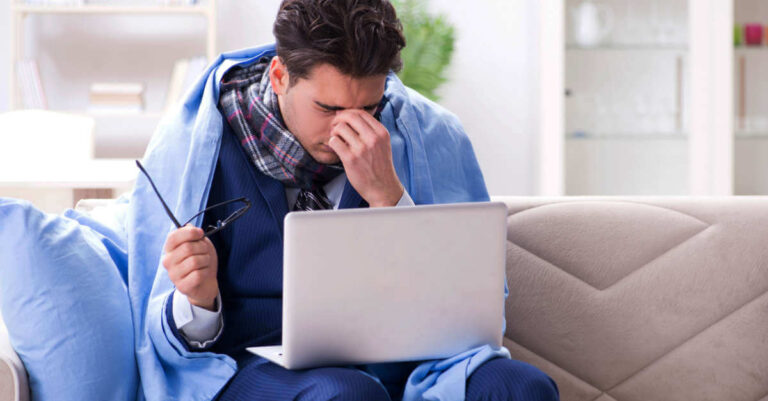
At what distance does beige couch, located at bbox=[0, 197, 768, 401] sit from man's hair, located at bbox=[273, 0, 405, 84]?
0.52m

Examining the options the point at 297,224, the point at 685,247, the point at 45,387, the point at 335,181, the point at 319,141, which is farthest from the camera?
the point at 685,247

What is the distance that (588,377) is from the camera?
1694mm

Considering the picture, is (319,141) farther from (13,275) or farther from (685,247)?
(685,247)

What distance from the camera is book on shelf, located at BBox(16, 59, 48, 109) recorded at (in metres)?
3.87

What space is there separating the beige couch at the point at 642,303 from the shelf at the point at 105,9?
254cm

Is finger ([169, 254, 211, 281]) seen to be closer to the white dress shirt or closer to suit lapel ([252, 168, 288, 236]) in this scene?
the white dress shirt

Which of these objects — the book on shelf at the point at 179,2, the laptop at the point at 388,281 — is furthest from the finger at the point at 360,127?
the book on shelf at the point at 179,2

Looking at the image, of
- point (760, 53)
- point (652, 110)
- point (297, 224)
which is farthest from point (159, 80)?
point (297, 224)

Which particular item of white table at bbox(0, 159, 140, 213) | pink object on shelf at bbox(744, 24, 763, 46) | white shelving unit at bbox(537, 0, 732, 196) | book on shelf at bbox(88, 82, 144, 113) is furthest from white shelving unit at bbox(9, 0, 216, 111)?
pink object on shelf at bbox(744, 24, 763, 46)

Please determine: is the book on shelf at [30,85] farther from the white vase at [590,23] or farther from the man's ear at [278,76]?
the man's ear at [278,76]

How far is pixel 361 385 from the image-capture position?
123 cm

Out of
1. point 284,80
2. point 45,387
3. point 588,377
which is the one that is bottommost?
point 588,377

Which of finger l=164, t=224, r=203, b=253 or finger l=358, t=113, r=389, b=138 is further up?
finger l=358, t=113, r=389, b=138

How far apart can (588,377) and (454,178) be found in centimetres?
46
